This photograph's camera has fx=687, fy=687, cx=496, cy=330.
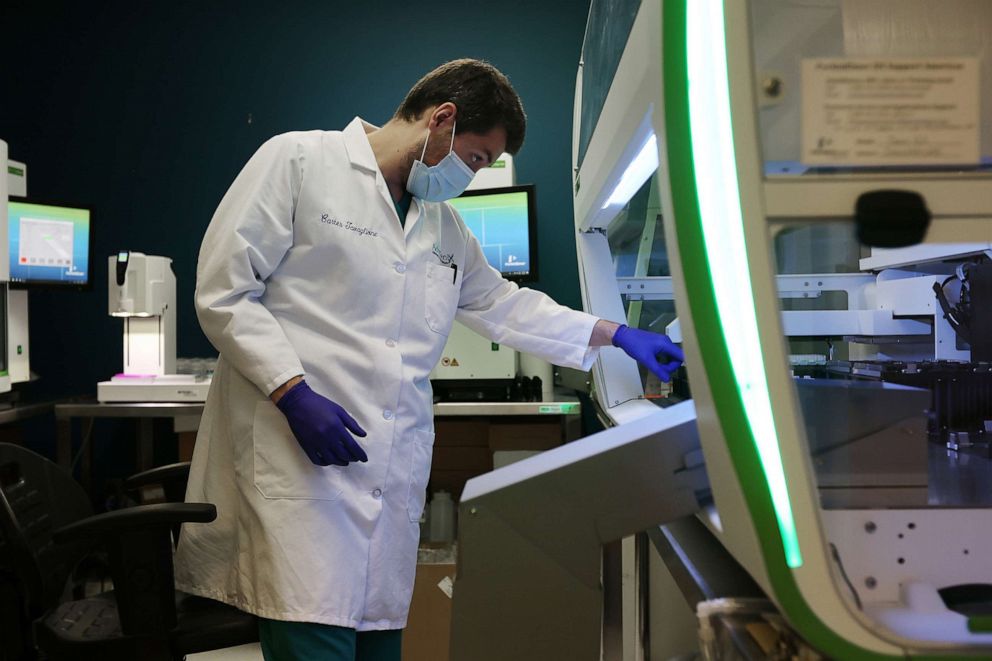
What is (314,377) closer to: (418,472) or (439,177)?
(418,472)

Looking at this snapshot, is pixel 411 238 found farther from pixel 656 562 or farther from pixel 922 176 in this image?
pixel 922 176

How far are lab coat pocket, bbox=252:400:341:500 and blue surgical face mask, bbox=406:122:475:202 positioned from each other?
0.54 meters

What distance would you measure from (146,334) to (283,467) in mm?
1857

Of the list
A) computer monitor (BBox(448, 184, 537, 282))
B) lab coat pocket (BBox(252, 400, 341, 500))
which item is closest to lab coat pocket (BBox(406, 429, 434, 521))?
lab coat pocket (BBox(252, 400, 341, 500))

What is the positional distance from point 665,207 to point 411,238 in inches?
36.3

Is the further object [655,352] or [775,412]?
[655,352]

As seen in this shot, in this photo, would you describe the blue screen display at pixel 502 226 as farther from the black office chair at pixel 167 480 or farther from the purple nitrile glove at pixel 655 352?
the black office chair at pixel 167 480

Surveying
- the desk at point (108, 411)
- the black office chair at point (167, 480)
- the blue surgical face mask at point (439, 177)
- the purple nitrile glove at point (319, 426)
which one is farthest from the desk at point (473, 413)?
the purple nitrile glove at point (319, 426)

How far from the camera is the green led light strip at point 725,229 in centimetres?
52

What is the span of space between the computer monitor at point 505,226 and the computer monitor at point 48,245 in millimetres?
1667

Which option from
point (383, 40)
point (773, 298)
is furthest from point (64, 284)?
point (773, 298)

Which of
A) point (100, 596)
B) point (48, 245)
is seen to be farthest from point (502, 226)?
point (48, 245)

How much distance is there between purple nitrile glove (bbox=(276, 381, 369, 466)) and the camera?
3.84ft

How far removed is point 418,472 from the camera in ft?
4.53
